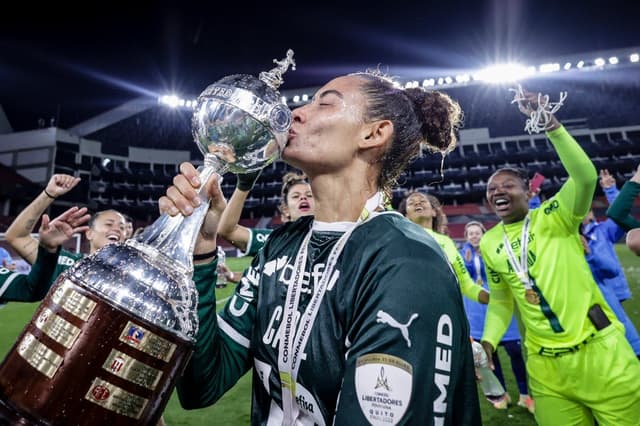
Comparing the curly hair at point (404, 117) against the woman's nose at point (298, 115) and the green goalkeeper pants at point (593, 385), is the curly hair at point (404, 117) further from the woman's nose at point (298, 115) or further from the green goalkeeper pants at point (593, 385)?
the green goalkeeper pants at point (593, 385)

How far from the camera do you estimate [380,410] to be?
32.5 inches

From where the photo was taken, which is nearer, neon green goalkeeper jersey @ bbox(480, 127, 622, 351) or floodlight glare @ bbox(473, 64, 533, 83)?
neon green goalkeeper jersey @ bbox(480, 127, 622, 351)

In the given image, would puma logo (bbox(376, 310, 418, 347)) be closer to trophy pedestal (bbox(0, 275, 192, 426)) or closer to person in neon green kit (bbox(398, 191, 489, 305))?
trophy pedestal (bbox(0, 275, 192, 426))

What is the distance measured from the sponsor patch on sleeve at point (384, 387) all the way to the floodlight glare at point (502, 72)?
2907cm

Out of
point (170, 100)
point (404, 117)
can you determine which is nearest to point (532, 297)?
point (404, 117)

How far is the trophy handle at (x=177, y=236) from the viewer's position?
3.20 feet

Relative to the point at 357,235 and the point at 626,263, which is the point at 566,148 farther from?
the point at 626,263

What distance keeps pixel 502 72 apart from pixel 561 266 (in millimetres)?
28307

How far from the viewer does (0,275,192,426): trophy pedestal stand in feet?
2.45

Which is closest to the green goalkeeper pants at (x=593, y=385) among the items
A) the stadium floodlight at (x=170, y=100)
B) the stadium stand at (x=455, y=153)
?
the stadium stand at (x=455, y=153)

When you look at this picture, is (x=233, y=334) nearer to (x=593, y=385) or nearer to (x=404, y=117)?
(x=404, y=117)

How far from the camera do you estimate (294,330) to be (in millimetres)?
1171

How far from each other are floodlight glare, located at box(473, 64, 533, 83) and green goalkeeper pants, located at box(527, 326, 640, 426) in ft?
89.5

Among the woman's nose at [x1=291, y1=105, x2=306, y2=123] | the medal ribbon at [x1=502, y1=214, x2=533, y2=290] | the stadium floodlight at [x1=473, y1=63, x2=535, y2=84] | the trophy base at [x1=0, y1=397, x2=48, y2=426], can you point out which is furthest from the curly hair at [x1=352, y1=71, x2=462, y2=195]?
the stadium floodlight at [x1=473, y1=63, x2=535, y2=84]
